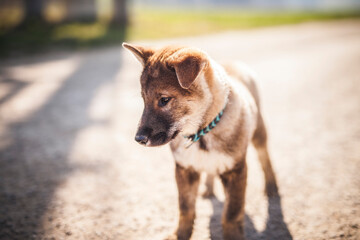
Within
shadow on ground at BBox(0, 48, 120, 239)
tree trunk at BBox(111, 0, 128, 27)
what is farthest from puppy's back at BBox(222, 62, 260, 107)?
tree trunk at BBox(111, 0, 128, 27)

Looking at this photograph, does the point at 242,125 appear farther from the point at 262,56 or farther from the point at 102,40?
the point at 102,40

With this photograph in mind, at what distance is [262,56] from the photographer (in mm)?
10539

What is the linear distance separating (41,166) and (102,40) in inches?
408

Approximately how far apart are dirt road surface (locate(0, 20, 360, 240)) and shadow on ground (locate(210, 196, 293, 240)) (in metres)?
0.01

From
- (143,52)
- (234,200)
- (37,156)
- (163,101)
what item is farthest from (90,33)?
(234,200)

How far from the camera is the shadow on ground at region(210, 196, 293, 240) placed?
277 cm

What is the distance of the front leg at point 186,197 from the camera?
2645 millimetres

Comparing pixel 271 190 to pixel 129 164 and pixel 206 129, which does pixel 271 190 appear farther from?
pixel 129 164

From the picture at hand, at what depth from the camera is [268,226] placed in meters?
2.89

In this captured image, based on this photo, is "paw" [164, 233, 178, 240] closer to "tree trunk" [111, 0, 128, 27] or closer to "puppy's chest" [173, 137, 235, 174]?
"puppy's chest" [173, 137, 235, 174]

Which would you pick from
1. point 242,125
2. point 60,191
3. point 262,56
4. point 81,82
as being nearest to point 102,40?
point 81,82

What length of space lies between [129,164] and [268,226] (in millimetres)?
2193

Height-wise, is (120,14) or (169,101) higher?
(120,14)

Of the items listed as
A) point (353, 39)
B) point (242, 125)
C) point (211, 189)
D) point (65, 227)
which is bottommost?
point (65, 227)
